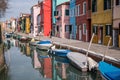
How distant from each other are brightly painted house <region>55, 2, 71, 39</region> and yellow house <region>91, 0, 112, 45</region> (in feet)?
52.3

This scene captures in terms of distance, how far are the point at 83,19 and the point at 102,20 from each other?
29.7 ft

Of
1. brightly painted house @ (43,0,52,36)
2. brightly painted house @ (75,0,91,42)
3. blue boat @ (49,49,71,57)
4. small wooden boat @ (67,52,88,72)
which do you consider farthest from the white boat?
brightly painted house @ (43,0,52,36)

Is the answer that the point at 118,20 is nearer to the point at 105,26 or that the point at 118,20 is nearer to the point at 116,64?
the point at 105,26

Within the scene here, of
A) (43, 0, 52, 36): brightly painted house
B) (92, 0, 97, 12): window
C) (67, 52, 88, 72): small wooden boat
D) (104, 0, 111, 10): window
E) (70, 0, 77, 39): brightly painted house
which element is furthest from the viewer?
(43, 0, 52, 36): brightly painted house

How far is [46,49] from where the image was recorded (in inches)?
1719

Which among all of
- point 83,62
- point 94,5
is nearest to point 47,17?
point 94,5

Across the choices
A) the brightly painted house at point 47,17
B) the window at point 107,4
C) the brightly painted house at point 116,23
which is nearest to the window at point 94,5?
the window at point 107,4

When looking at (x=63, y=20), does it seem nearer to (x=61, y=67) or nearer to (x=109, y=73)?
(x=61, y=67)

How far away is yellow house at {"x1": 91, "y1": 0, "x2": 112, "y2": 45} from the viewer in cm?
3581

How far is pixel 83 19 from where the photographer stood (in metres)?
46.9

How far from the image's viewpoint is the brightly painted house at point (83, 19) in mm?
44594

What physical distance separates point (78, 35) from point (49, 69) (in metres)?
22.7

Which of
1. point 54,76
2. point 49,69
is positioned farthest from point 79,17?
point 54,76

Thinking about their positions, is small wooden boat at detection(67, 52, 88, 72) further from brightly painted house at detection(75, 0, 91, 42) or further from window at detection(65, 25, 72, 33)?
window at detection(65, 25, 72, 33)
